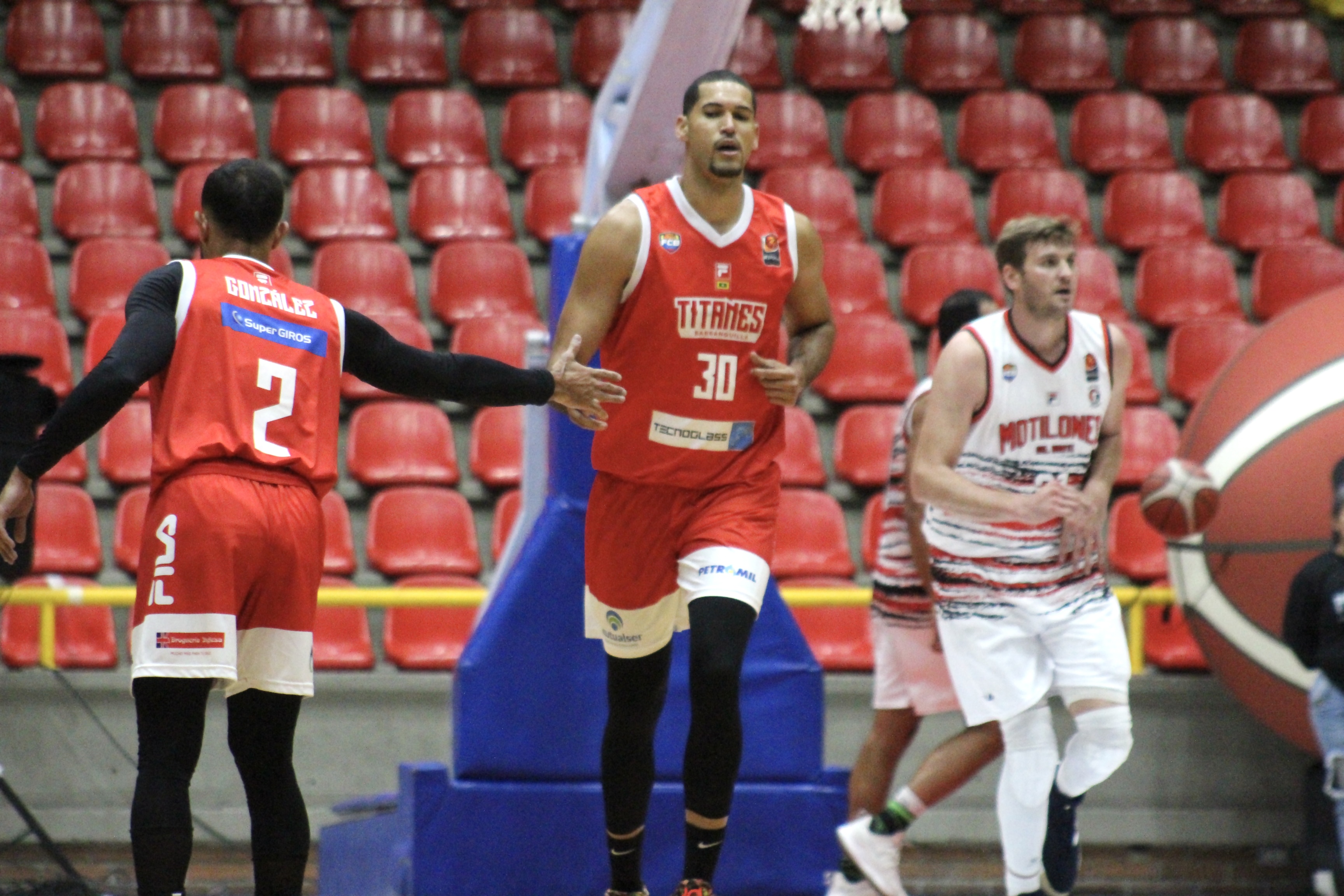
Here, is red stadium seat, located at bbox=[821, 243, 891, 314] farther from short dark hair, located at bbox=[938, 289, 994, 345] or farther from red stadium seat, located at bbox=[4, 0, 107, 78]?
red stadium seat, located at bbox=[4, 0, 107, 78]

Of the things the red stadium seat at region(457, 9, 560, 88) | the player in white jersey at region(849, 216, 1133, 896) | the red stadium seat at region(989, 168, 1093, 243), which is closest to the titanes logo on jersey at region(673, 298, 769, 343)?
the player in white jersey at region(849, 216, 1133, 896)

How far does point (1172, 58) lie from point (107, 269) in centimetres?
678

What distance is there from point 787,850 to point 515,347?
12.0ft

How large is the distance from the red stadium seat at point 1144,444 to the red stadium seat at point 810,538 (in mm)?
1497

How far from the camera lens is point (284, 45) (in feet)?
31.8

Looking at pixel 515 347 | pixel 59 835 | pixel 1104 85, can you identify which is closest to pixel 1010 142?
pixel 1104 85

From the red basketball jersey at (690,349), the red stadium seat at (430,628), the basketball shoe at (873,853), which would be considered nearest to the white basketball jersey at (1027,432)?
the red basketball jersey at (690,349)

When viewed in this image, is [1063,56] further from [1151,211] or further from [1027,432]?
[1027,432]

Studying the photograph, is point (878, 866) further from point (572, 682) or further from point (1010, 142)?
point (1010, 142)

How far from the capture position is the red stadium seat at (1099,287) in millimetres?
8508

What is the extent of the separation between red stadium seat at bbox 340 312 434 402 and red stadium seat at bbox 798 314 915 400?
204cm

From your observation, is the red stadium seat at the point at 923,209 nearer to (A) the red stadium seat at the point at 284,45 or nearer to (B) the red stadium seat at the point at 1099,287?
(B) the red stadium seat at the point at 1099,287

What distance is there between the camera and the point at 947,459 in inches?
181

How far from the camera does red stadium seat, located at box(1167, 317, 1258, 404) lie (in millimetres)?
8328
